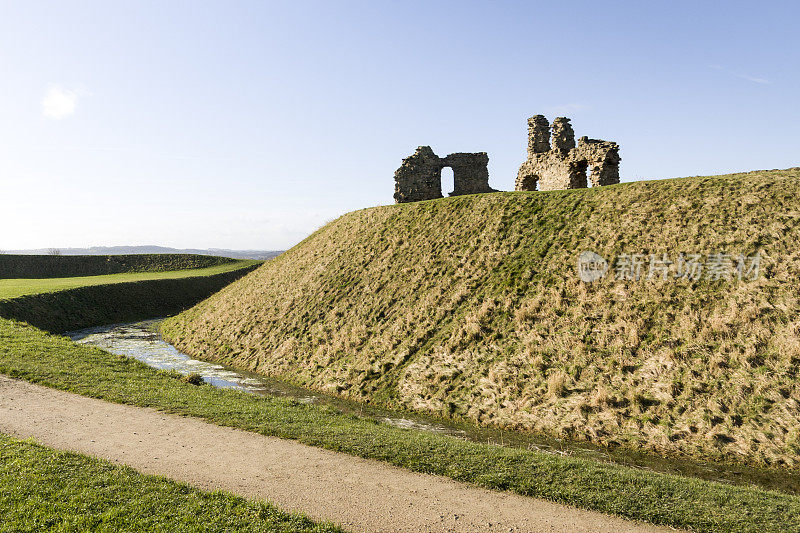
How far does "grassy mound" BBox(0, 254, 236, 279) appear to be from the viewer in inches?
2761

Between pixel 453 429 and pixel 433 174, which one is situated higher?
pixel 433 174

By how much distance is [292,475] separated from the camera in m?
10.5

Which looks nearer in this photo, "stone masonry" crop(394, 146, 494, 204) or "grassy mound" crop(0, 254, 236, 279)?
"stone masonry" crop(394, 146, 494, 204)

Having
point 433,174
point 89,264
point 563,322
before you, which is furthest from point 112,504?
point 89,264

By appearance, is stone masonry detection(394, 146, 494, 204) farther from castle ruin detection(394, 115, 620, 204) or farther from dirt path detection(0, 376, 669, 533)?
dirt path detection(0, 376, 669, 533)

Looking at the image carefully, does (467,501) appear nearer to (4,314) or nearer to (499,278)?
(499,278)

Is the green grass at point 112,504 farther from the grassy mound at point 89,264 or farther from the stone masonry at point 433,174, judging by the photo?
the grassy mound at point 89,264

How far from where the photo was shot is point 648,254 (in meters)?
22.4

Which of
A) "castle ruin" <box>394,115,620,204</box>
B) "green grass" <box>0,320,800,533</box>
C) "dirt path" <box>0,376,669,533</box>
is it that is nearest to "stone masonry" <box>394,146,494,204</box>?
"castle ruin" <box>394,115,620,204</box>

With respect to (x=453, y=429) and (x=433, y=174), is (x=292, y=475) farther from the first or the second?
(x=433, y=174)

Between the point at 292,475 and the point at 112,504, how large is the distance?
3625mm

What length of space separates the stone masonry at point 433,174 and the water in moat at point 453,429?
2210cm

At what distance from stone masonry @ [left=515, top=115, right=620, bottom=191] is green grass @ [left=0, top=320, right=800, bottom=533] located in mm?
26077

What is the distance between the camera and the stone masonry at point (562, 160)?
108 ft
